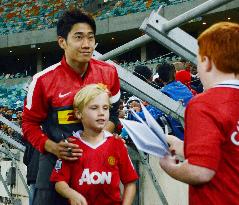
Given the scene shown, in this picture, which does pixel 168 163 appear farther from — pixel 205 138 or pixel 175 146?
pixel 205 138

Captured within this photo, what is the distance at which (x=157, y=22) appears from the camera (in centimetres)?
284

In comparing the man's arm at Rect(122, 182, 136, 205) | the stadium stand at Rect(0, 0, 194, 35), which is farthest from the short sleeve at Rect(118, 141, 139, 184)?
the stadium stand at Rect(0, 0, 194, 35)

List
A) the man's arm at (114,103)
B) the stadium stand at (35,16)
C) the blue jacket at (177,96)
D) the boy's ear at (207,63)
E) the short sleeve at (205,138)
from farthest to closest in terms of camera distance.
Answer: the stadium stand at (35,16) < the blue jacket at (177,96) < the man's arm at (114,103) < the boy's ear at (207,63) < the short sleeve at (205,138)

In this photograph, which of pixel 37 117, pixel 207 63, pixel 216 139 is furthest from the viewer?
pixel 37 117

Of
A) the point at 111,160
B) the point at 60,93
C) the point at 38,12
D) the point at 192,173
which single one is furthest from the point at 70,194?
the point at 38,12

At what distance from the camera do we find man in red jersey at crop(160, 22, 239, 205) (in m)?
1.89

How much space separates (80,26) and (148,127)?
1.19 metres

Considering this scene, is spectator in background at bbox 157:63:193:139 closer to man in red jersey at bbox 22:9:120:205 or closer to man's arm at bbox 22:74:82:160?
man in red jersey at bbox 22:9:120:205

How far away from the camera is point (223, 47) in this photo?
1948 millimetres

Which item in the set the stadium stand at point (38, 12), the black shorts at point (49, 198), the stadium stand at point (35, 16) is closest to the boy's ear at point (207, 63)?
the black shorts at point (49, 198)

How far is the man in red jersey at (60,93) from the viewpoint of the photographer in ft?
10.1

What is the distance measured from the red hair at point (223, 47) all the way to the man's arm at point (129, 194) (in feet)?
4.00

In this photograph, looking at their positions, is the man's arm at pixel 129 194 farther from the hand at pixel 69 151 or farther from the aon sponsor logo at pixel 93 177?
the hand at pixel 69 151

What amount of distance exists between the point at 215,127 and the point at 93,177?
3.90 ft
